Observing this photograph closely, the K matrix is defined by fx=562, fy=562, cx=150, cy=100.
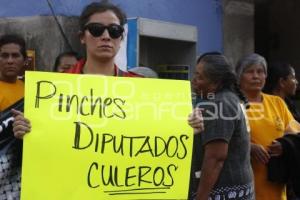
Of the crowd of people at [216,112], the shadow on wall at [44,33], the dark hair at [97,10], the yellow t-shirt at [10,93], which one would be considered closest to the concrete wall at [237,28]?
the shadow on wall at [44,33]

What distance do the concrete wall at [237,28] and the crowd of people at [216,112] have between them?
240 centimetres

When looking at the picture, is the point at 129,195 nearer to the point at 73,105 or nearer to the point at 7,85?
the point at 73,105

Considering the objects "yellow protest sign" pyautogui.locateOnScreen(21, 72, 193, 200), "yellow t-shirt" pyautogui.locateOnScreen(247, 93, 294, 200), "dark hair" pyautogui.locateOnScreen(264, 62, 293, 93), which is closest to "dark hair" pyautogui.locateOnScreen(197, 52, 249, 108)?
"yellow t-shirt" pyautogui.locateOnScreen(247, 93, 294, 200)

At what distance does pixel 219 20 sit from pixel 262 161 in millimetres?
3480

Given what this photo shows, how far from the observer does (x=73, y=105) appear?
2.46 m

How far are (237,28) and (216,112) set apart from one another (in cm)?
419

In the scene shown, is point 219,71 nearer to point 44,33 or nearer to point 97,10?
point 97,10

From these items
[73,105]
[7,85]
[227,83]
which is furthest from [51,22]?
[73,105]

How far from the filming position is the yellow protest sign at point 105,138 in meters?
2.33

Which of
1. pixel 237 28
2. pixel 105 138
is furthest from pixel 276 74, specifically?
pixel 237 28

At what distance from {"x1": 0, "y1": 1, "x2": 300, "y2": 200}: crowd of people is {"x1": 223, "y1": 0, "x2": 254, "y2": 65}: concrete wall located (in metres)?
2.40

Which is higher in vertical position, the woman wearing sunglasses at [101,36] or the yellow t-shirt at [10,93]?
the woman wearing sunglasses at [101,36]

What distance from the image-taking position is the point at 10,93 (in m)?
3.50

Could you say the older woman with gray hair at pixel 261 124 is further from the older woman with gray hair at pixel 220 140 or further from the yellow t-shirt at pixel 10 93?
the yellow t-shirt at pixel 10 93
